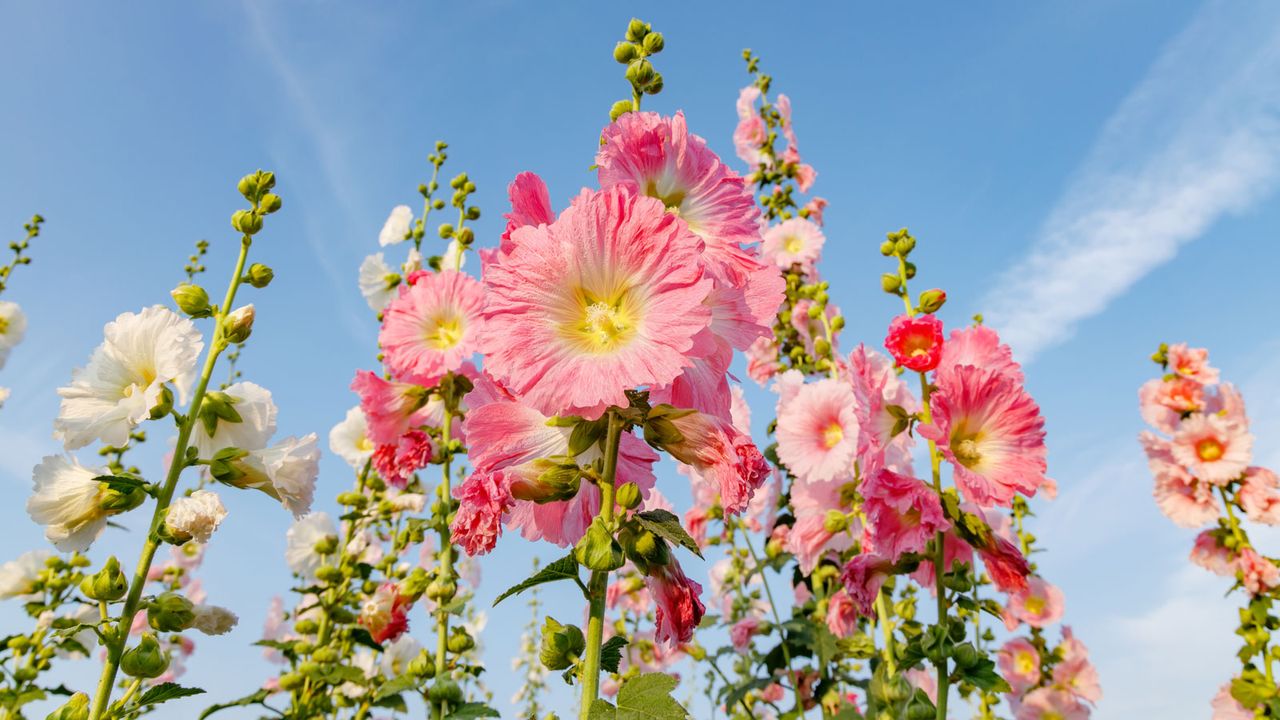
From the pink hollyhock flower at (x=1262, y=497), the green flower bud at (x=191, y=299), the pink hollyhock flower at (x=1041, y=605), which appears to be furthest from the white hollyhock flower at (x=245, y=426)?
the pink hollyhock flower at (x=1262, y=497)

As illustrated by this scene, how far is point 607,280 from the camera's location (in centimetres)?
124

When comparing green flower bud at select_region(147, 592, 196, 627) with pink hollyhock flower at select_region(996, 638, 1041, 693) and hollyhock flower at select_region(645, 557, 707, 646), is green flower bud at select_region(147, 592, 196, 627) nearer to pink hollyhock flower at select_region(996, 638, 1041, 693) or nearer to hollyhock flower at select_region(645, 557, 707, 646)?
hollyhock flower at select_region(645, 557, 707, 646)

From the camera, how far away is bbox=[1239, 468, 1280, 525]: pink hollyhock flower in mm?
4305

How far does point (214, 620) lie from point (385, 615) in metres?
1.27

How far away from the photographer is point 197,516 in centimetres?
169

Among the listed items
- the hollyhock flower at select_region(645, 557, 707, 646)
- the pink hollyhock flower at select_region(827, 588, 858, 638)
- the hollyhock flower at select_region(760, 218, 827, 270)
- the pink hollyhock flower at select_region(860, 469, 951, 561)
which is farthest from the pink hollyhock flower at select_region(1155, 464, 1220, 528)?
the hollyhock flower at select_region(645, 557, 707, 646)

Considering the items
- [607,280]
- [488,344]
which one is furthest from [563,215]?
[488,344]

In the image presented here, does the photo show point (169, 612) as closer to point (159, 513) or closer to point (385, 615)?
point (159, 513)

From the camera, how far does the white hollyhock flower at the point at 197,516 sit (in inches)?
66.0

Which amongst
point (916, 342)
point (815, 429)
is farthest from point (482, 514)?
point (815, 429)

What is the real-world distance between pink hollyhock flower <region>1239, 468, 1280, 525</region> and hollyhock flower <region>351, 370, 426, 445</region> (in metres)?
4.61

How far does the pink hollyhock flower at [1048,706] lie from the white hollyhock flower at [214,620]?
180 inches

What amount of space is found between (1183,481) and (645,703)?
15.7ft

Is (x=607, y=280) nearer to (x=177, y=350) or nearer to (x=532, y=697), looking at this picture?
(x=177, y=350)
